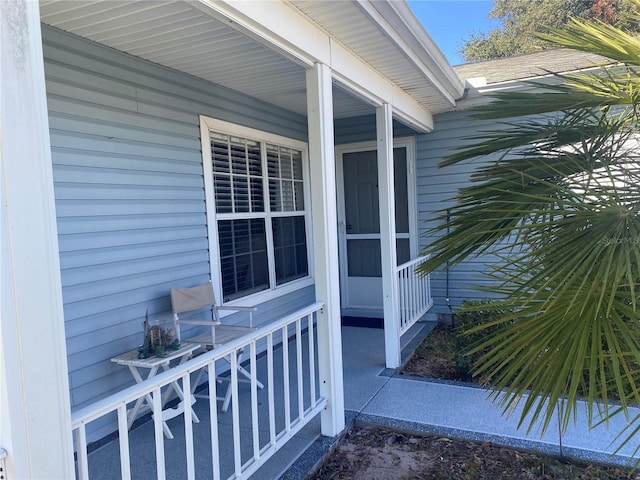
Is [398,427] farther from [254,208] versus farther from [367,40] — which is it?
[367,40]

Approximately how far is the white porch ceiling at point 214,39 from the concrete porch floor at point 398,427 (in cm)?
240

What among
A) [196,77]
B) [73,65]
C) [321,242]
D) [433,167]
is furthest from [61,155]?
[433,167]

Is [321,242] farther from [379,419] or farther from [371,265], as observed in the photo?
[371,265]

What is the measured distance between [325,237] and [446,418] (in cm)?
156

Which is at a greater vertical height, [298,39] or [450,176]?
[298,39]

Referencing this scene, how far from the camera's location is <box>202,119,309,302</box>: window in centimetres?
397

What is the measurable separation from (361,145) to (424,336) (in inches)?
99.7

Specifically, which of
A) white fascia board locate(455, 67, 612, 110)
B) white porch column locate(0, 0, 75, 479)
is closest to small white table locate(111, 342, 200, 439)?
white porch column locate(0, 0, 75, 479)

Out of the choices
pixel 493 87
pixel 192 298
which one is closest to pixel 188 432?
pixel 192 298

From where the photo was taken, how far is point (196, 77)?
365 centimetres

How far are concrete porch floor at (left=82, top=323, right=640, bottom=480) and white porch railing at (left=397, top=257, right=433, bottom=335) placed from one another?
0.72 m

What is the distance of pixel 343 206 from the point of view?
607 centimetres

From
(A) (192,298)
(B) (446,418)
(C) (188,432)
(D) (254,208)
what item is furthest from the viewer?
(D) (254,208)

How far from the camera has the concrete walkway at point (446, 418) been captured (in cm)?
268
